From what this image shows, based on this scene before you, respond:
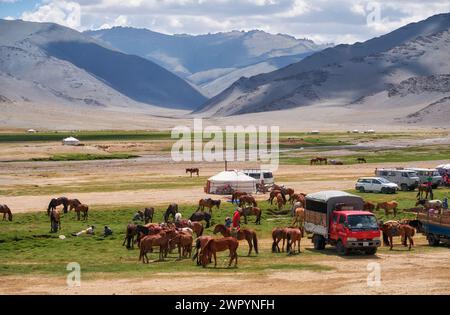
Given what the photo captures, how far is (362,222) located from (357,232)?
56cm

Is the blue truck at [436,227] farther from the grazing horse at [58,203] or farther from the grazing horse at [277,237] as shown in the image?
the grazing horse at [58,203]

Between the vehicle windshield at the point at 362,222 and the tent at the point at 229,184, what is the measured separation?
92.6ft

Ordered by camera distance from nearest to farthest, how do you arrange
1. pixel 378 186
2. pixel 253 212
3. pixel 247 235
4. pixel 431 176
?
pixel 247 235, pixel 253 212, pixel 378 186, pixel 431 176

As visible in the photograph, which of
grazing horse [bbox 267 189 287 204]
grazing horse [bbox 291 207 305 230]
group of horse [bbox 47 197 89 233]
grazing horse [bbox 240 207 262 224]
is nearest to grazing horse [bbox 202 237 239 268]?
grazing horse [bbox 291 207 305 230]

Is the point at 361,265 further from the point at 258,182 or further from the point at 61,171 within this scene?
the point at 61,171

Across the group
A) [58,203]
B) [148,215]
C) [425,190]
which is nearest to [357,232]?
[148,215]

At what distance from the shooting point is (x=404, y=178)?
69250 mm

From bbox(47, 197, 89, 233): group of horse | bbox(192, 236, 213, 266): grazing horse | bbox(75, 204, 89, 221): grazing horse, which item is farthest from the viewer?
bbox(75, 204, 89, 221): grazing horse

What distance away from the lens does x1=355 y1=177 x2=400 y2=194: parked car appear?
217 ft

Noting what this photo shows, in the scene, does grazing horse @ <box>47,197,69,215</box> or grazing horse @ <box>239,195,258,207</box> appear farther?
grazing horse @ <box>239,195,258,207</box>

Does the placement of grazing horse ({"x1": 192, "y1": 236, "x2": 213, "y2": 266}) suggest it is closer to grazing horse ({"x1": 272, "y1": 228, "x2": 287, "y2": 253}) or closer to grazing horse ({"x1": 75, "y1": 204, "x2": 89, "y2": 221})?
grazing horse ({"x1": 272, "y1": 228, "x2": 287, "y2": 253})

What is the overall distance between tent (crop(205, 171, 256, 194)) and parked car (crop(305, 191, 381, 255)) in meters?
23.9

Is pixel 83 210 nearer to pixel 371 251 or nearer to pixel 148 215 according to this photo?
pixel 148 215
